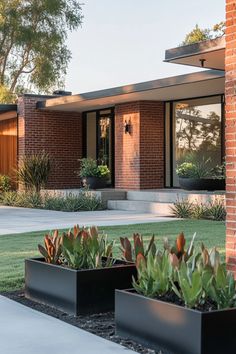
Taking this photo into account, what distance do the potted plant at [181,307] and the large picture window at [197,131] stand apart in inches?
555

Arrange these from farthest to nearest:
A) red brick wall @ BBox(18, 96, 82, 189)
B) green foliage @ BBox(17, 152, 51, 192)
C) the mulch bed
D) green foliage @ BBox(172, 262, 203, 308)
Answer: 1. red brick wall @ BBox(18, 96, 82, 189)
2. green foliage @ BBox(17, 152, 51, 192)
3. the mulch bed
4. green foliage @ BBox(172, 262, 203, 308)

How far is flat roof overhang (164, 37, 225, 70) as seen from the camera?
10.0 m

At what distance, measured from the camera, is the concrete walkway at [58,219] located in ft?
42.3

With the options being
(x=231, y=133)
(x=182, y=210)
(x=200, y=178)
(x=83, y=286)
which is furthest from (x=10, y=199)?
(x=231, y=133)

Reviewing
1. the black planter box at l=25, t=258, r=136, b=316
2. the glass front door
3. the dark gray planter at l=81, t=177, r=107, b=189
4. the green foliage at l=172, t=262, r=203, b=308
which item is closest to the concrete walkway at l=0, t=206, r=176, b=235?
the dark gray planter at l=81, t=177, r=107, b=189

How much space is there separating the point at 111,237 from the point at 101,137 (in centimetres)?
1287

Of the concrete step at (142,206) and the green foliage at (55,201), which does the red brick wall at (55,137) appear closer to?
the green foliage at (55,201)

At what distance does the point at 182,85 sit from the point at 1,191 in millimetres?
9999

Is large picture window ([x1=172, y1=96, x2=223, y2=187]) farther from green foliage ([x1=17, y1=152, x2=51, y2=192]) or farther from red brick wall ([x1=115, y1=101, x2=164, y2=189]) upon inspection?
green foliage ([x1=17, y1=152, x2=51, y2=192])

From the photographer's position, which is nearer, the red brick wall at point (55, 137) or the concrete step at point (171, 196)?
the concrete step at point (171, 196)

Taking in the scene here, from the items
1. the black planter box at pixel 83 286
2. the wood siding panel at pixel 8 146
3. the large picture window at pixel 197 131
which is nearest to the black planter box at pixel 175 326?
the black planter box at pixel 83 286

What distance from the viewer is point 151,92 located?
17.1m

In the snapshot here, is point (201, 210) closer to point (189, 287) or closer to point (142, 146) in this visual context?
point (142, 146)

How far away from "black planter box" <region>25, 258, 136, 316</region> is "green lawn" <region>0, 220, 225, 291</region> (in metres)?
1.10
